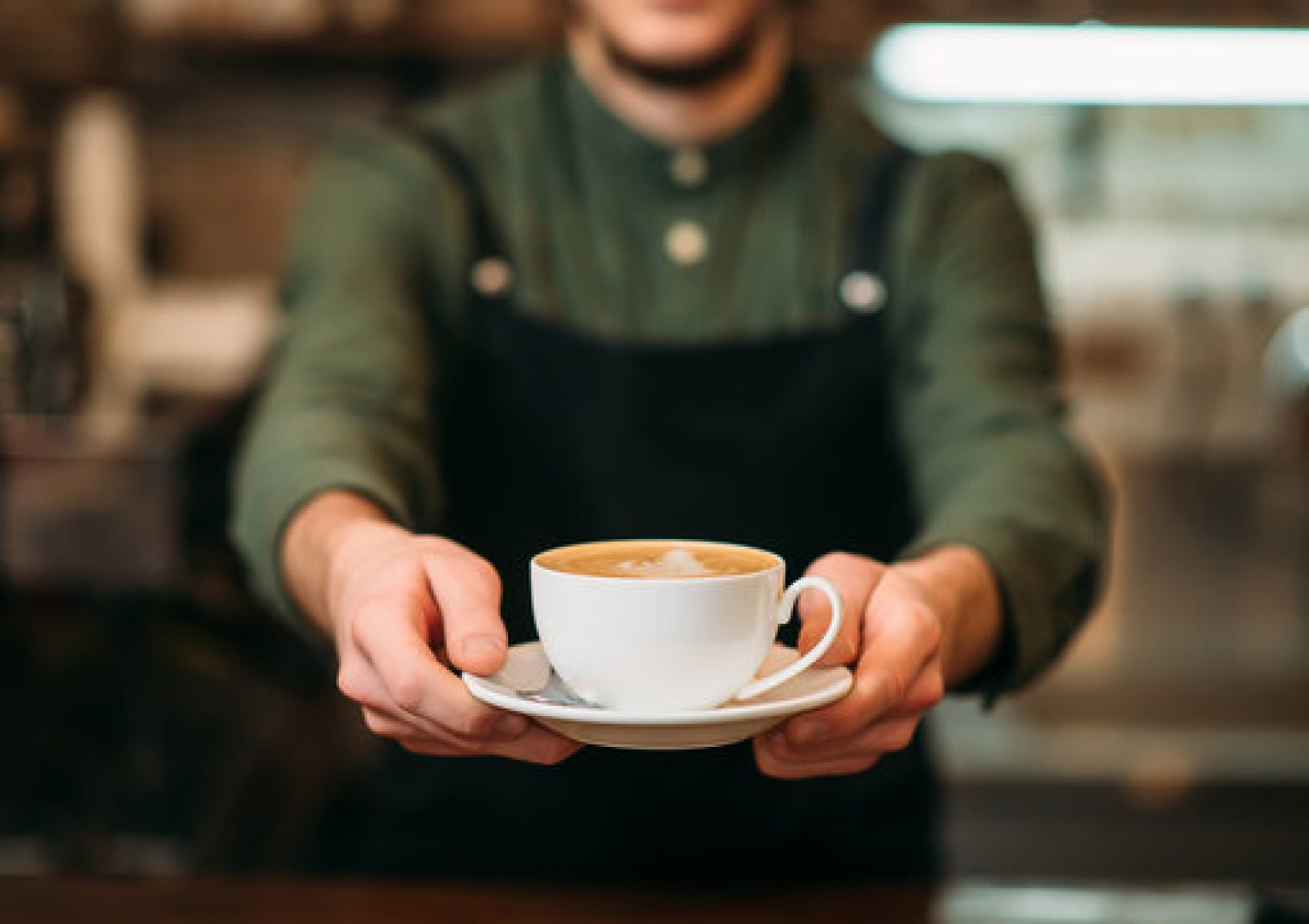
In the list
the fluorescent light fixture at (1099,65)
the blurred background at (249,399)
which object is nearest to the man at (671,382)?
the blurred background at (249,399)

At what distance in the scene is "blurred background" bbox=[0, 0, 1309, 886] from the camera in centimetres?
213

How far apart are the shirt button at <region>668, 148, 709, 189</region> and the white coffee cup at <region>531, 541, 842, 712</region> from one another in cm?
70

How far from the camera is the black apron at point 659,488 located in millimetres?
1035

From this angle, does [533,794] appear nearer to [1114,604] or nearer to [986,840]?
[986,840]

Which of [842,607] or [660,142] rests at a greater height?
[660,142]

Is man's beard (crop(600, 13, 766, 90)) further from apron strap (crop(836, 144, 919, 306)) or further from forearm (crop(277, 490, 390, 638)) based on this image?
forearm (crop(277, 490, 390, 638))

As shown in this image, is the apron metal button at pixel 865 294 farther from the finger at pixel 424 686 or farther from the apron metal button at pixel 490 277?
the finger at pixel 424 686

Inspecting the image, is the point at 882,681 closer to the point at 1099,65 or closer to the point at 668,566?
the point at 668,566

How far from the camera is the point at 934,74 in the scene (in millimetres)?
2650

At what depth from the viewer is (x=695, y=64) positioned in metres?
1.12

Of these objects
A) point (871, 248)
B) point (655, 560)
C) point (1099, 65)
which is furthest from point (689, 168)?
point (1099, 65)

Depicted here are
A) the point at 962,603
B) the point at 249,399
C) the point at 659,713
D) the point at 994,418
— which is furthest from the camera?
the point at 249,399

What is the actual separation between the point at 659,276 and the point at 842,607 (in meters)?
0.65

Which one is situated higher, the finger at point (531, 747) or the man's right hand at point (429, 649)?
the man's right hand at point (429, 649)
